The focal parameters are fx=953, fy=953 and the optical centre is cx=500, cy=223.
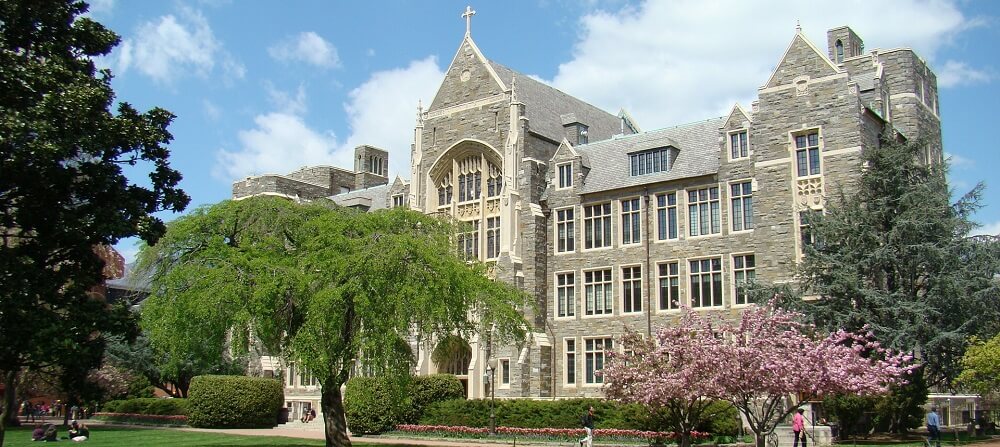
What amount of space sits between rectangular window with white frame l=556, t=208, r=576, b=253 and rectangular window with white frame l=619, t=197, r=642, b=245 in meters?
2.33

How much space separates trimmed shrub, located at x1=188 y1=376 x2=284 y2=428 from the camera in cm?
3988

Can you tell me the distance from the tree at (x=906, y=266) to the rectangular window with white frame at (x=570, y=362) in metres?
11.2

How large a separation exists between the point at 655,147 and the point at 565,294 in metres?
7.13

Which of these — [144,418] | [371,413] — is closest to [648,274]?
[371,413]

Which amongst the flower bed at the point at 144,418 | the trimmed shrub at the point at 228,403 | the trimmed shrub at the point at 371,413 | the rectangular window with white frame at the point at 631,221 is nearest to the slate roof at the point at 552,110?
the rectangular window with white frame at the point at 631,221

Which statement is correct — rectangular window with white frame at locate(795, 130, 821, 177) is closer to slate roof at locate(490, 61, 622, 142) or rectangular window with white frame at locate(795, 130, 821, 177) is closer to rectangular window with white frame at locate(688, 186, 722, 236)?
rectangular window with white frame at locate(688, 186, 722, 236)

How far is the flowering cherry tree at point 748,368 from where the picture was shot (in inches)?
820

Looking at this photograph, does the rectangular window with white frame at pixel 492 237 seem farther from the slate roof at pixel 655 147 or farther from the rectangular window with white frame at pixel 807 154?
the rectangular window with white frame at pixel 807 154

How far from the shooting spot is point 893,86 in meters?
37.2

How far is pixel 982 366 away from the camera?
2494cm

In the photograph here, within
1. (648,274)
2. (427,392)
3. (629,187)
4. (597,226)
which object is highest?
(629,187)

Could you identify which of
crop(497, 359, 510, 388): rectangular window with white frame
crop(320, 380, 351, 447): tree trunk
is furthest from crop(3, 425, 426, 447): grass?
crop(497, 359, 510, 388): rectangular window with white frame

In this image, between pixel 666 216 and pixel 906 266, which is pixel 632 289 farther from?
pixel 906 266

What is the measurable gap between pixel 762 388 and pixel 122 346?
114ft
